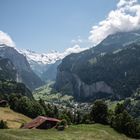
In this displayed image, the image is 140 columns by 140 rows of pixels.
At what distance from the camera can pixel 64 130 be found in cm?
9450

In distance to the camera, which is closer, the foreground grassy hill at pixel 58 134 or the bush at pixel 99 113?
the foreground grassy hill at pixel 58 134

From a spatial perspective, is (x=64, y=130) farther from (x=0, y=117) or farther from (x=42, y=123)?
(x=0, y=117)

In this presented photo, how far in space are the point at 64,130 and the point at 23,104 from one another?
102 m

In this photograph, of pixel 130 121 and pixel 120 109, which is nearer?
pixel 130 121

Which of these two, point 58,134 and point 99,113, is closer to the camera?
point 58,134

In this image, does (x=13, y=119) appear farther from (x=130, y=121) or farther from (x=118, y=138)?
(x=118, y=138)

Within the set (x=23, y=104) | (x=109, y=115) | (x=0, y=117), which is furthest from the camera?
(x=23, y=104)

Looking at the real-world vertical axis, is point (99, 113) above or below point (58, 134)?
above

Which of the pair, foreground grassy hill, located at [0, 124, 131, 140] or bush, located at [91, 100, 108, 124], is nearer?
foreground grassy hill, located at [0, 124, 131, 140]

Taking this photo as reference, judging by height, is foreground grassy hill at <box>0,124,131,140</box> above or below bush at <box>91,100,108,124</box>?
below

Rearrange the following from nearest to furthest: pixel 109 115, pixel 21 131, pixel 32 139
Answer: pixel 32 139 < pixel 21 131 < pixel 109 115

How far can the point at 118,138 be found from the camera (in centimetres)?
9325

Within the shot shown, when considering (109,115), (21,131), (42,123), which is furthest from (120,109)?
(21,131)

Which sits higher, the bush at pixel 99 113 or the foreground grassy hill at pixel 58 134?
the bush at pixel 99 113
